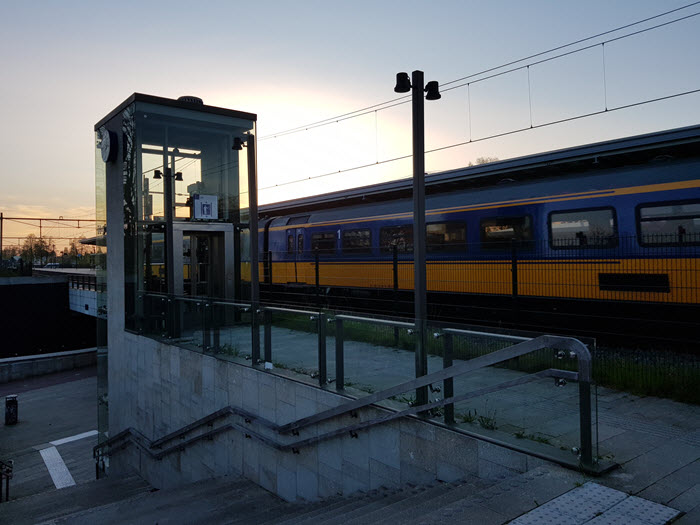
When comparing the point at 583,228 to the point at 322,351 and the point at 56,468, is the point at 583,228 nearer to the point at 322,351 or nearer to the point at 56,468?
the point at 322,351

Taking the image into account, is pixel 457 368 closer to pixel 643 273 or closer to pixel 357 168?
pixel 643 273

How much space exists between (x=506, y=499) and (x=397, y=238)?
11516mm

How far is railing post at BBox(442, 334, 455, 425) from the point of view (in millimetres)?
5453

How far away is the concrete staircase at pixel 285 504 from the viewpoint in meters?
4.01

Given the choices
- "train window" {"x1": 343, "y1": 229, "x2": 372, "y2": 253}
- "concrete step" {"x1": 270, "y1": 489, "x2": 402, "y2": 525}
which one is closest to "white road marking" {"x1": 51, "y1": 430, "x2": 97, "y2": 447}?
"train window" {"x1": 343, "y1": 229, "x2": 372, "y2": 253}

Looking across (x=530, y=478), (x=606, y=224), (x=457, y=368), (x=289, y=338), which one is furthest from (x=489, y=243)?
(x=530, y=478)

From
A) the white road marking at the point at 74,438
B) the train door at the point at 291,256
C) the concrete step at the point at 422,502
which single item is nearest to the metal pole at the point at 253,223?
the concrete step at the point at 422,502

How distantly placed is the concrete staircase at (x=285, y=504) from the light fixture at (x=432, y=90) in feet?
14.6

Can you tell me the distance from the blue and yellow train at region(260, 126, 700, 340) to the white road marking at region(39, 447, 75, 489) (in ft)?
29.4

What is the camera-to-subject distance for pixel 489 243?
12.6m

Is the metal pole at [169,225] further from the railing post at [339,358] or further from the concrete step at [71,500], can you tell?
the railing post at [339,358]

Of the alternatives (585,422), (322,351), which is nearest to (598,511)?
(585,422)

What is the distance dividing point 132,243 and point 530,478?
11779 millimetres

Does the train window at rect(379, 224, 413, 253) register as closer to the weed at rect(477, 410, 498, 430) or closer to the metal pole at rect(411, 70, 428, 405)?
the metal pole at rect(411, 70, 428, 405)
